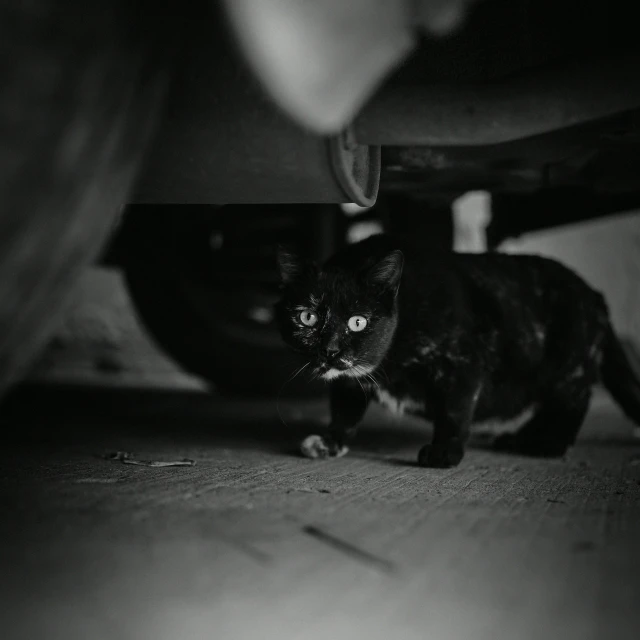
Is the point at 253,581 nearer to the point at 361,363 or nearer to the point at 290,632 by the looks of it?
the point at 290,632

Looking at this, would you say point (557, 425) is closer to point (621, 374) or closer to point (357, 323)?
point (621, 374)

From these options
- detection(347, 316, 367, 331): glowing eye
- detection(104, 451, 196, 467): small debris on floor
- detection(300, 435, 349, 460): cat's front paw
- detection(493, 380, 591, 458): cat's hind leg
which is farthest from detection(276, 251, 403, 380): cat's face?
detection(493, 380, 591, 458): cat's hind leg

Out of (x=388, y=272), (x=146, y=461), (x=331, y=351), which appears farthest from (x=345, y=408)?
(x=146, y=461)

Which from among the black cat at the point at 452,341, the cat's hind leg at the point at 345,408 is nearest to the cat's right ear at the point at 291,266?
the black cat at the point at 452,341

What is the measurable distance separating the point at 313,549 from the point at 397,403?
0.85 meters

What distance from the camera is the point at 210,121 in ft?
3.11

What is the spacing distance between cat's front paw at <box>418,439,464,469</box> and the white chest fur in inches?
7.2

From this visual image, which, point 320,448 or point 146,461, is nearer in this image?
point 146,461

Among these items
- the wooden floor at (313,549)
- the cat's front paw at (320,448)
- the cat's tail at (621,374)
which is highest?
the cat's tail at (621,374)

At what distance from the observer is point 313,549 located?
0.81 metres

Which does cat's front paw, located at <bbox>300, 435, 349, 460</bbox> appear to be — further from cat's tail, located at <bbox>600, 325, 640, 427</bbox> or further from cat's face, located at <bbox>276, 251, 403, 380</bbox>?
cat's tail, located at <bbox>600, 325, 640, 427</bbox>

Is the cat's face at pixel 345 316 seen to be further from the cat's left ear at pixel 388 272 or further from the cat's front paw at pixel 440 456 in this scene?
the cat's front paw at pixel 440 456

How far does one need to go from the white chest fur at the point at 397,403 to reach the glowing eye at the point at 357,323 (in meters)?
0.21

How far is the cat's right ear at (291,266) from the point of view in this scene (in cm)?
157
